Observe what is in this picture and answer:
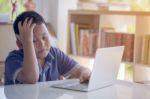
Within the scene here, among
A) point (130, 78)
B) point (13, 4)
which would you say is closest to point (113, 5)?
point (130, 78)

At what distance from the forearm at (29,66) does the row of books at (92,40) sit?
163 centimetres

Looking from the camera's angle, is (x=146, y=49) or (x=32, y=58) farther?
(x=146, y=49)

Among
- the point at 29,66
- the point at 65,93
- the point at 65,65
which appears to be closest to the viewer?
the point at 65,93

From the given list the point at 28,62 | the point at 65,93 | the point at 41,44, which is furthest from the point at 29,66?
the point at 65,93

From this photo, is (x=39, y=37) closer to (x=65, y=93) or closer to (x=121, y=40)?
(x=65, y=93)

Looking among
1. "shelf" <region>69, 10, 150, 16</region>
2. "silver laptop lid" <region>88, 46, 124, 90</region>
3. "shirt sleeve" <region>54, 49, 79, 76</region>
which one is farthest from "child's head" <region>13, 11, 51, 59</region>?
"shelf" <region>69, 10, 150, 16</region>

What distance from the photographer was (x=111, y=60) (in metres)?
1.47

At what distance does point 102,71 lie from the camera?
141 centimetres

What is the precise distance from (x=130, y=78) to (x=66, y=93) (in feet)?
6.34

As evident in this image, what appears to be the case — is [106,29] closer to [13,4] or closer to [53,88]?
[13,4]

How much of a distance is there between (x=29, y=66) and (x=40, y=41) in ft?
0.53

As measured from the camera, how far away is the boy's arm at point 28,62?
158 cm

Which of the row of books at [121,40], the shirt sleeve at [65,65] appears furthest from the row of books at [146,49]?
the shirt sleeve at [65,65]

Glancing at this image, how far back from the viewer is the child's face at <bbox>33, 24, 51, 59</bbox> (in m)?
1.70
